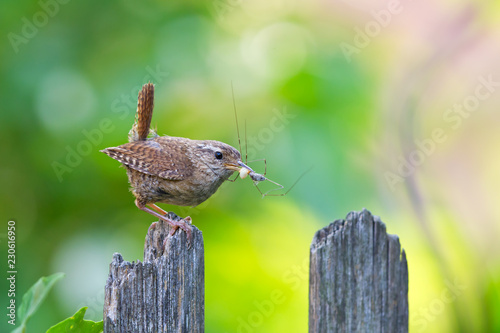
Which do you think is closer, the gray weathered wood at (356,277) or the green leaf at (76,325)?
the gray weathered wood at (356,277)

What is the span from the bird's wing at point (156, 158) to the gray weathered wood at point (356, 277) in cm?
154

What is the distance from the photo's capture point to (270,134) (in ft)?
13.8

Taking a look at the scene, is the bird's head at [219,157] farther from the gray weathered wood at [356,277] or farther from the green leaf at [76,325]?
the gray weathered wood at [356,277]

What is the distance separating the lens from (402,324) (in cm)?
171

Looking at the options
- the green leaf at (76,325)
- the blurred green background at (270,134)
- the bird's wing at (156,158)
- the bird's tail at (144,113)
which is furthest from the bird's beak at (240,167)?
the green leaf at (76,325)

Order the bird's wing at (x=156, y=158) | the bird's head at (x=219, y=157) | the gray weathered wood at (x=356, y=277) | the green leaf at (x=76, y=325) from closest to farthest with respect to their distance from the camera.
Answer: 1. the gray weathered wood at (x=356, y=277)
2. the green leaf at (x=76, y=325)
3. the bird's wing at (x=156, y=158)
4. the bird's head at (x=219, y=157)

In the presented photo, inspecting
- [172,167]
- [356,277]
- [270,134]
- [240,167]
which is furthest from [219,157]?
[356,277]

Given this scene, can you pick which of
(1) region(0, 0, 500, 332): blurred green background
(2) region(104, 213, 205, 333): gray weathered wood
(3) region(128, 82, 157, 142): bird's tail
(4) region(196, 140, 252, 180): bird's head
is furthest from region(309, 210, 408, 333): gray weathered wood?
(1) region(0, 0, 500, 332): blurred green background

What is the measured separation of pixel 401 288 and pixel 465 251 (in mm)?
2433

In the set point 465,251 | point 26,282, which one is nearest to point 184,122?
point 26,282

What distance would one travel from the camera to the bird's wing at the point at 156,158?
10.2 ft

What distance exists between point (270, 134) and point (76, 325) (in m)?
2.51

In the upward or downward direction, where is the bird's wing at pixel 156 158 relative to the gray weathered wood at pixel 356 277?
upward

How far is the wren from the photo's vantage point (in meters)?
3.11
